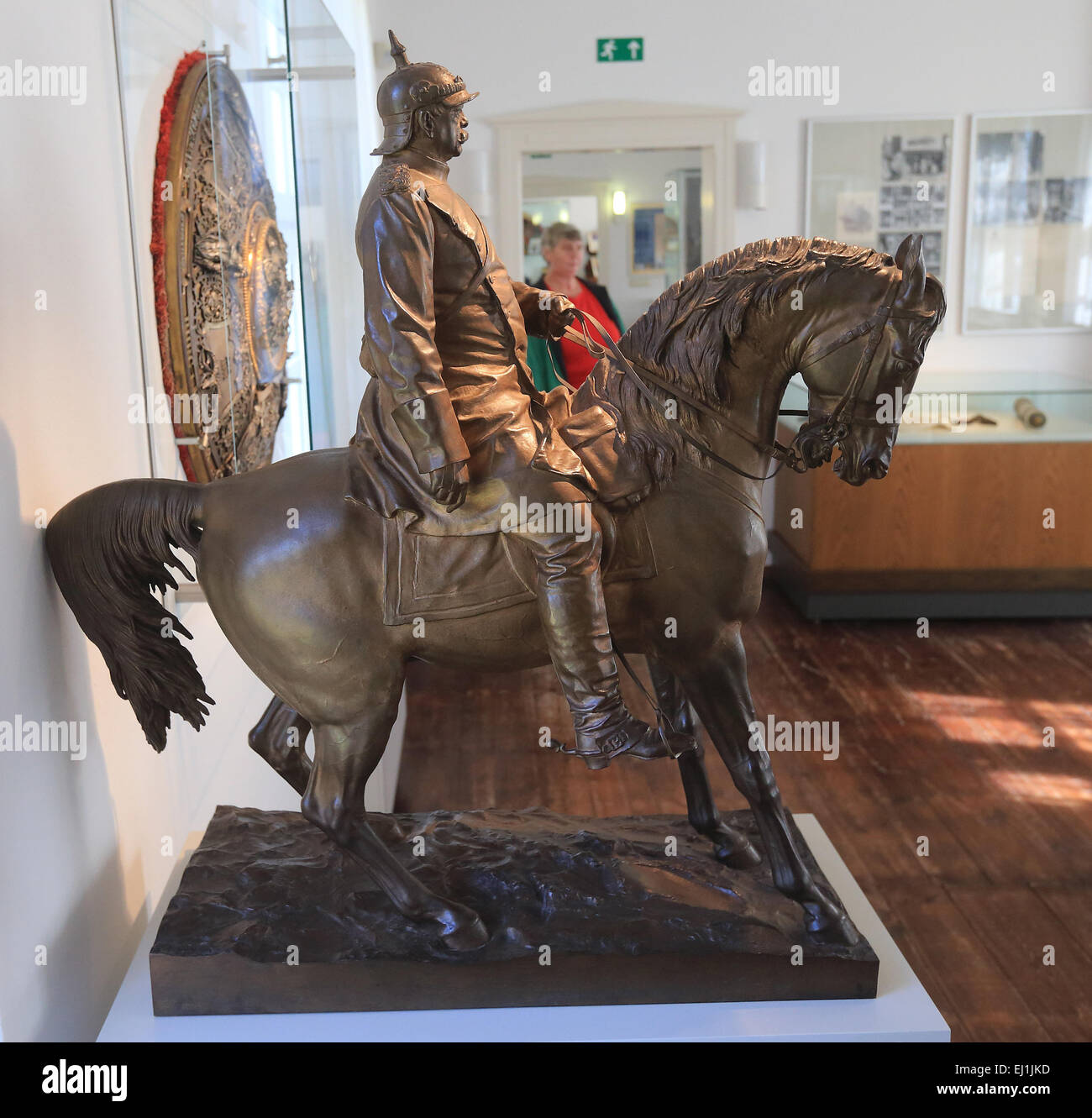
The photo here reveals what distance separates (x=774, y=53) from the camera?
7219mm

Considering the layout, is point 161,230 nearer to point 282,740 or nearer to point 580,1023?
point 282,740

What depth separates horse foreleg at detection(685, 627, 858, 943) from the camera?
7.42 feet

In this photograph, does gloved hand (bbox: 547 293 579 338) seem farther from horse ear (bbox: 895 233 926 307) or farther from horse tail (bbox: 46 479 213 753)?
horse tail (bbox: 46 479 213 753)

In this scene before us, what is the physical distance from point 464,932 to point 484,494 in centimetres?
84

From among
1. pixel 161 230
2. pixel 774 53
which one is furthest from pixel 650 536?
pixel 774 53

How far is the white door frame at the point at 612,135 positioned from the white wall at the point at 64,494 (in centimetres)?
536

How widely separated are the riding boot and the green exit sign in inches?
235

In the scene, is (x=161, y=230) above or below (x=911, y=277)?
above

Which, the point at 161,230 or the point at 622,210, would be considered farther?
the point at 622,210

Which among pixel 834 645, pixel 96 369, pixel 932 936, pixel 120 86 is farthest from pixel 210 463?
pixel 834 645

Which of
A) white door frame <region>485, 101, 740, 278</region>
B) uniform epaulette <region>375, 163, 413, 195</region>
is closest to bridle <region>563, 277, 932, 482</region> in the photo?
uniform epaulette <region>375, 163, 413, 195</region>

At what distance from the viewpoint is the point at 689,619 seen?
7.32 feet

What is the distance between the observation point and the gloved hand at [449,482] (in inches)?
78.5

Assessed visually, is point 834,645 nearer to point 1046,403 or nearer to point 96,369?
point 1046,403
